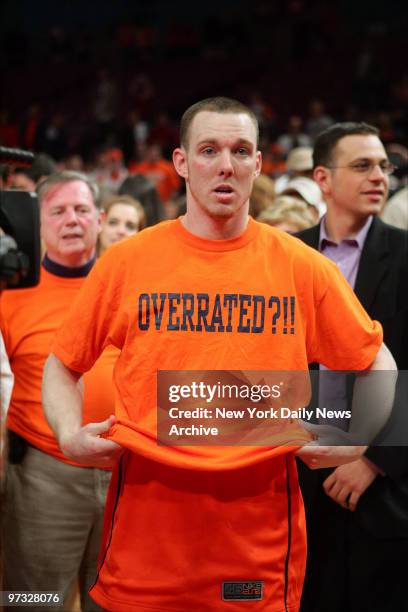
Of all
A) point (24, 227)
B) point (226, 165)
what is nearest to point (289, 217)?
point (226, 165)

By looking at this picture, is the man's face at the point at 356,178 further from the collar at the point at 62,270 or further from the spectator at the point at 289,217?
the collar at the point at 62,270

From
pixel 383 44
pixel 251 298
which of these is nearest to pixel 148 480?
pixel 251 298

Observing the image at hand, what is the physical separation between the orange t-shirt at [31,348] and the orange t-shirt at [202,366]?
37.3 inches

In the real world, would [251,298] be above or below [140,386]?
above

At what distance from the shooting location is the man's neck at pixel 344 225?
3.40 m

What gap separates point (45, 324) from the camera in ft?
11.1

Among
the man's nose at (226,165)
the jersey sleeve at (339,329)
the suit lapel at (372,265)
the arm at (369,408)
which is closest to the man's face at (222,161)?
the man's nose at (226,165)

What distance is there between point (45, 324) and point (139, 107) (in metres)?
14.1

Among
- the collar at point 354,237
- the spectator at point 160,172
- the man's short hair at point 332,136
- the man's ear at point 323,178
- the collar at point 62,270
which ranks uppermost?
the spectator at point 160,172

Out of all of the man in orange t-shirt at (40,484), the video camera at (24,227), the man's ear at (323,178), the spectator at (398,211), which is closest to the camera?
the video camera at (24,227)

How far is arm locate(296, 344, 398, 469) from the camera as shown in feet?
7.67

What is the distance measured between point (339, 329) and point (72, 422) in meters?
0.70

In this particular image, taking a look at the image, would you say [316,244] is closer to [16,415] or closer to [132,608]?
[16,415]

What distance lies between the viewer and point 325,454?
90.4 inches
